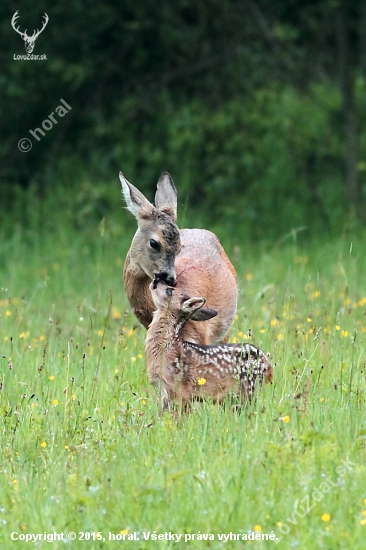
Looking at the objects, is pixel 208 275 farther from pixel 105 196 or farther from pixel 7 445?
pixel 105 196

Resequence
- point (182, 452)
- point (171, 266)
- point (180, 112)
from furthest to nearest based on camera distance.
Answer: point (180, 112) < point (171, 266) < point (182, 452)

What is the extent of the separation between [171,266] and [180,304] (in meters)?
0.96

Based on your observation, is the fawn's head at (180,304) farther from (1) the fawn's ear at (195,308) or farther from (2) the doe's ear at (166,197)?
(2) the doe's ear at (166,197)

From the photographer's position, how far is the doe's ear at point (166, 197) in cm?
752

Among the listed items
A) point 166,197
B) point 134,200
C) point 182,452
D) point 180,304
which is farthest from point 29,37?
point 182,452

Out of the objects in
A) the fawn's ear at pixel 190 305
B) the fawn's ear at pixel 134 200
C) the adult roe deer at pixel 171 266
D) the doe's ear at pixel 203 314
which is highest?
the fawn's ear at pixel 134 200

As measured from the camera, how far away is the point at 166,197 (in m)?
7.73

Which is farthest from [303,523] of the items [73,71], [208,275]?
[73,71]

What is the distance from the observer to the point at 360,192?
48.6 ft

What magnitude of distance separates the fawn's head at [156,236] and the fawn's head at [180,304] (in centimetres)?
60

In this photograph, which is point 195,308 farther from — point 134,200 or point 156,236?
point 134,200

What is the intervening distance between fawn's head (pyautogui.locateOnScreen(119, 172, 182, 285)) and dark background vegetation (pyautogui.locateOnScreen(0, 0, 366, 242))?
7.34 m

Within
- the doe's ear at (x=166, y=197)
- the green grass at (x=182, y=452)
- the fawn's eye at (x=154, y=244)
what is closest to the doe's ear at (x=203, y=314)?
the green grass at (x=182, y=452)

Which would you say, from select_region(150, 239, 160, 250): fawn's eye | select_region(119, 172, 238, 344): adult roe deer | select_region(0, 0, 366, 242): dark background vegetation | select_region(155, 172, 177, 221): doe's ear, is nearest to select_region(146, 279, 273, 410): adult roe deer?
select_region(119, 172, 238, 344): adult roe deer
